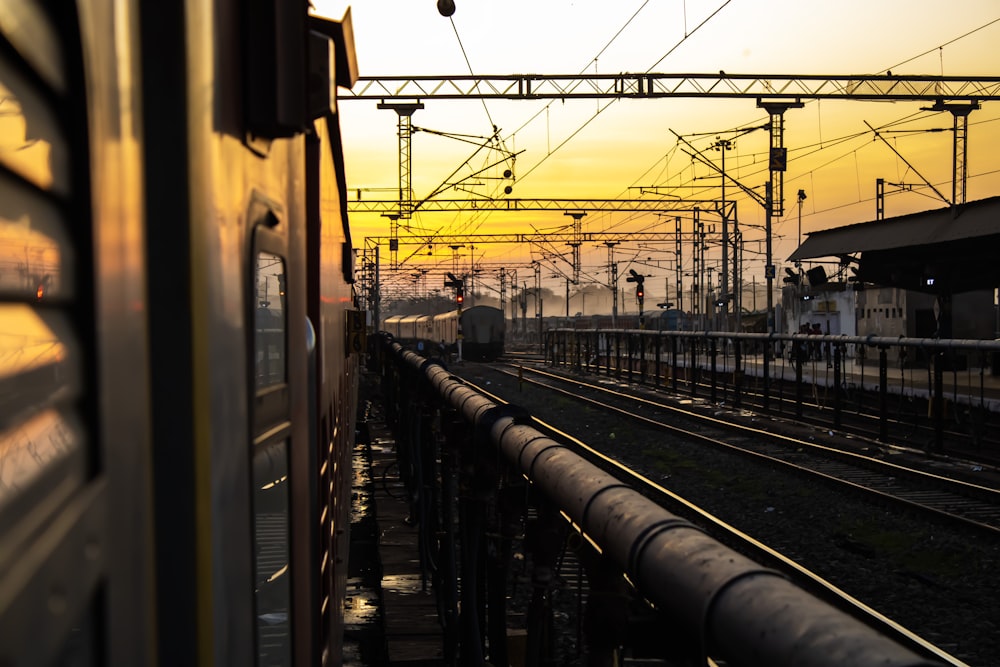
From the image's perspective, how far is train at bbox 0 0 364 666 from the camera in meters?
0.92

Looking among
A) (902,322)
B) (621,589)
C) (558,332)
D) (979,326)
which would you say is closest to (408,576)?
(621,589)

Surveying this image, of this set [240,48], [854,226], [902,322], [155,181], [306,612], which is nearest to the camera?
[155,181]

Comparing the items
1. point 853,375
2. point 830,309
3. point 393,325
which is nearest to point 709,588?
point 853,375

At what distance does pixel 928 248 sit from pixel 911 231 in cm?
96

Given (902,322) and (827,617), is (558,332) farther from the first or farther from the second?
(827,617)

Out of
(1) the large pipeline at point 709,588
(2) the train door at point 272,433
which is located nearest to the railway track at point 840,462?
(1) the large pipeline at point 709,588

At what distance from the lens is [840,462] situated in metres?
14.5

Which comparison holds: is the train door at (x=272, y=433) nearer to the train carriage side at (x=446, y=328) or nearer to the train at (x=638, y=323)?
the train at (x=638, y=323)

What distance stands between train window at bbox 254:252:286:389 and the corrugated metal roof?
18.8m

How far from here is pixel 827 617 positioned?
1540mm

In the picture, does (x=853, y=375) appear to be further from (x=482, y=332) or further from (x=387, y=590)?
(x=482, y=332)

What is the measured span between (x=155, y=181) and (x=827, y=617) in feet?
3.69

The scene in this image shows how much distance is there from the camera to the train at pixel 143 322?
0.92 m

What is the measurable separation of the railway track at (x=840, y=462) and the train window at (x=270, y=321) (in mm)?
9075
